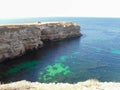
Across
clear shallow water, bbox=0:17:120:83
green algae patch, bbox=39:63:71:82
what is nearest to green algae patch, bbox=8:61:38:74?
clear shallow water, bbox=0:17:120:83

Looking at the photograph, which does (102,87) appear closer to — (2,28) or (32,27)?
(2,28)

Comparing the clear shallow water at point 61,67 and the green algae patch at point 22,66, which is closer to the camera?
the clear shallow water at point 61,67

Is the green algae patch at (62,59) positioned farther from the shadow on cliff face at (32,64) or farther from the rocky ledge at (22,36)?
the rocky ledge at (22,36)

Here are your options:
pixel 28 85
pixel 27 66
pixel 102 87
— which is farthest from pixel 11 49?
pixel 102 87

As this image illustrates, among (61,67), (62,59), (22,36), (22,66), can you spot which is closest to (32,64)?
(22,66)

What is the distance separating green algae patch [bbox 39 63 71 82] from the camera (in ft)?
130

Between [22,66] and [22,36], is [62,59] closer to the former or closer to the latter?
[22,66]

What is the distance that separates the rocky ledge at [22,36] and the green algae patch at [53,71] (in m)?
14.4

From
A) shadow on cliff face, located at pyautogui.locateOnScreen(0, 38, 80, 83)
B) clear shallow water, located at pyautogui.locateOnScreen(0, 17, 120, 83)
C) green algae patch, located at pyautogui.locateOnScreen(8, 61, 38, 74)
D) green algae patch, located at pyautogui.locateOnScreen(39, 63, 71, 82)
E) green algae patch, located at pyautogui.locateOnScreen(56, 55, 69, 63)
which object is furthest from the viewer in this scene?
green algae patch, located at pyautogui.locateOnScreen(56, 55, 69, 63)

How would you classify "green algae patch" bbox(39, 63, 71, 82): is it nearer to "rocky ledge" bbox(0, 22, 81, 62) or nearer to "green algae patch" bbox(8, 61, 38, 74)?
"green algae patch" bbox(8, 61, 38, 74)

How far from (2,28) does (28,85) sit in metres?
37.7

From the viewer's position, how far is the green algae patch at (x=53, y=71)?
39.5 metres

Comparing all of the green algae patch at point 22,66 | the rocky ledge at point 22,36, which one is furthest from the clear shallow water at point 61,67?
the rocky ledge at point 22,36

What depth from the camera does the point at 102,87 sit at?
19516mm
